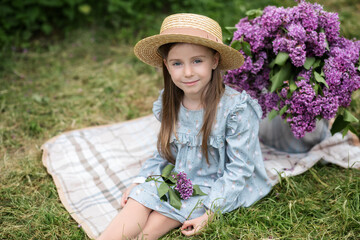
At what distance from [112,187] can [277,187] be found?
1251 mm

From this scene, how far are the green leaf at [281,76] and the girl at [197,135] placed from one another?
21cm

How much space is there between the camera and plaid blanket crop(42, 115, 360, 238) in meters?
2.59

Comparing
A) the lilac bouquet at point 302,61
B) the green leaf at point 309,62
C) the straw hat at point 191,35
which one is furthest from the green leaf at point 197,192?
the green leaf at point 309,62

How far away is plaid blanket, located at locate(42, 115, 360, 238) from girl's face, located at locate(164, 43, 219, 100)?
0.88m

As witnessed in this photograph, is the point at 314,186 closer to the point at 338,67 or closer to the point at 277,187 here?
the point at 277,187

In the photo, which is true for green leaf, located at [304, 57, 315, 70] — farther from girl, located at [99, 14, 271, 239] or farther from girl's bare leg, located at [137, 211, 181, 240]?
girl's bare leg, located at [137, 211, 181, 240]

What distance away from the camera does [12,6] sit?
4.93 m

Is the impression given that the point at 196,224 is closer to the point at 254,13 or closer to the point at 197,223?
the point at 197,223

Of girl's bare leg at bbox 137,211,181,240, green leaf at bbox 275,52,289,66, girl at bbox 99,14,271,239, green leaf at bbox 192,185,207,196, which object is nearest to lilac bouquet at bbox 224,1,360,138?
green leaf at bbox 275,52,289,66

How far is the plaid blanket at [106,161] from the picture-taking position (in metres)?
2.59

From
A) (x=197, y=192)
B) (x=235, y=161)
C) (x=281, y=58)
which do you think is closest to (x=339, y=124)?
(x=281, y=58)

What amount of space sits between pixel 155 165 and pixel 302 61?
1.24 meters

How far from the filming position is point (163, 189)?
225 cm

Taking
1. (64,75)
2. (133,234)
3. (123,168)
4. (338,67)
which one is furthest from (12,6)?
(338,67)
